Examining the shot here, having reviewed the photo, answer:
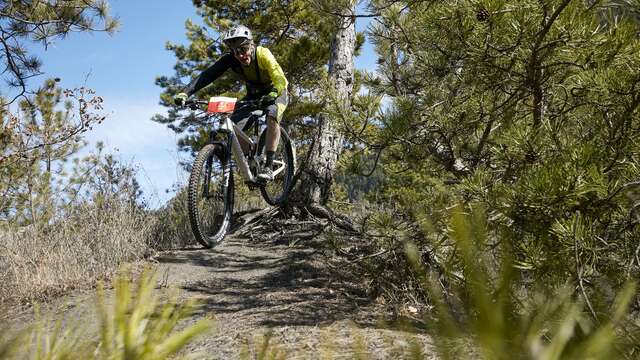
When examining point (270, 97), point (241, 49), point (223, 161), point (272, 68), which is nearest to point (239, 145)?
point (223, 161)

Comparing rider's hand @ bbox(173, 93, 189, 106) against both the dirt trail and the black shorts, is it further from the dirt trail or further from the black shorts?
the dirt trail

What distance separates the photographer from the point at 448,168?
3865mm

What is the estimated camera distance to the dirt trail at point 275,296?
2.62 m

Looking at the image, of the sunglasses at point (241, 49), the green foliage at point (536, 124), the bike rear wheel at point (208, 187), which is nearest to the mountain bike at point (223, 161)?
the bike rear wheel at point (208, 187)

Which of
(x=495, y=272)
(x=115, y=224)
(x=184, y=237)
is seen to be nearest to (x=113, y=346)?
(x=495, y=272)

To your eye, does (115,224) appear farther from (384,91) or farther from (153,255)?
(384,91)

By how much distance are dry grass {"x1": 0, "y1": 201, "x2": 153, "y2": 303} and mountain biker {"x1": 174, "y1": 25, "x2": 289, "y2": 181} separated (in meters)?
1.29

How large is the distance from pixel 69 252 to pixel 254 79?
2.24 metres

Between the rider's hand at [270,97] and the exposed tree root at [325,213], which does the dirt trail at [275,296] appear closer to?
the exposed tree root at [325,213]

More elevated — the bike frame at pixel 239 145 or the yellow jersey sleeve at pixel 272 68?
the yellow jersey sleeve at pixel 272 68

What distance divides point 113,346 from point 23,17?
8.11m

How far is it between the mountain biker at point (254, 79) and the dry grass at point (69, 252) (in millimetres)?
1295

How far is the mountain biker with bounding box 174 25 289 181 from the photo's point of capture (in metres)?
5.23

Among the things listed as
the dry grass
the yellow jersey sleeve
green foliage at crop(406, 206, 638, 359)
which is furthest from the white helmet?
green foliage at crop(406, 206, 638, 359)
